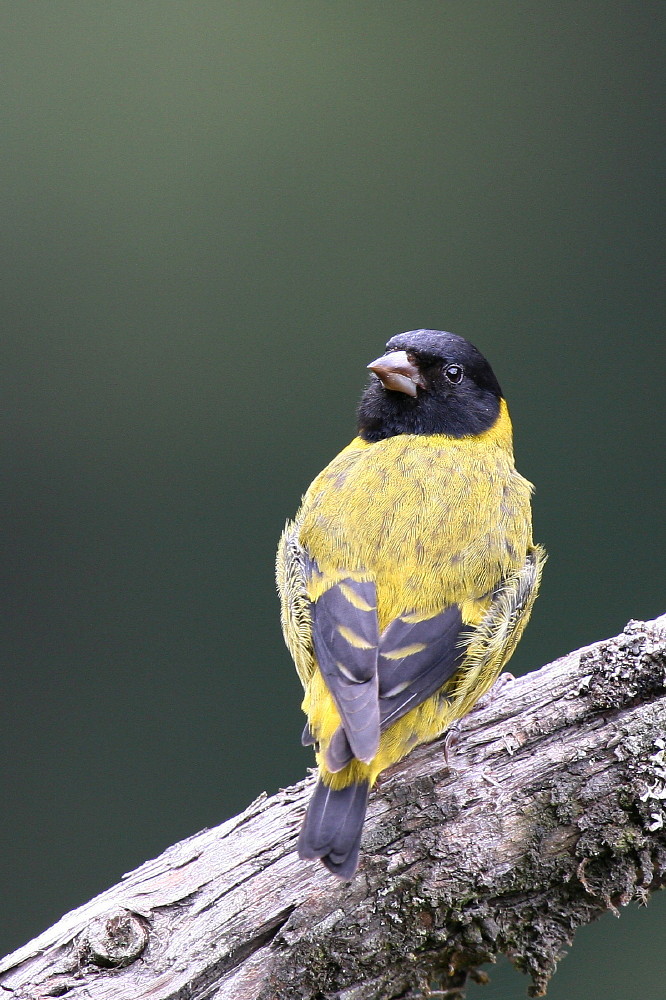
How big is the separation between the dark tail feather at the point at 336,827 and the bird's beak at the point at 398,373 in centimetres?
137

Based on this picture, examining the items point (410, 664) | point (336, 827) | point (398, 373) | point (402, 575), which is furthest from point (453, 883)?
point (398, 373)

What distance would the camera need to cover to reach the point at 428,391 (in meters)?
3.21

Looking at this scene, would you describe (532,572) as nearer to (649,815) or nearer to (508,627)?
(508,627)

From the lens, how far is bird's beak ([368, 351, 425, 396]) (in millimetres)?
3119

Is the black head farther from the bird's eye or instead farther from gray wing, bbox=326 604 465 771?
gray wing, bbox=326 604 465 771

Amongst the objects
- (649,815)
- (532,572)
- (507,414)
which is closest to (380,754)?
(649,815)

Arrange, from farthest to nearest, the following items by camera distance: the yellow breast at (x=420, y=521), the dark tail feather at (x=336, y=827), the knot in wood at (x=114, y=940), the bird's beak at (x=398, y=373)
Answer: the bird's beak at (x=398, y=373) → the yellow breast at (x=420, y=521) → the knot in wood at (x=114, y=940) → the dark tail feather at (x=336, y=827)

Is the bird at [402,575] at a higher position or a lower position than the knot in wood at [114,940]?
higher

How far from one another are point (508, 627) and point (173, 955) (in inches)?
43.2

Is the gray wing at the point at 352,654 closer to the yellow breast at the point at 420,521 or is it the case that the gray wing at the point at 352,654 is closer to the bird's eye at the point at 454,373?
the yellow breast at the point at 420,521

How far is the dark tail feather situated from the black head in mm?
1352

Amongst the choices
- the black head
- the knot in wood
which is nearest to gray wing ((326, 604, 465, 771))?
the knot in wood

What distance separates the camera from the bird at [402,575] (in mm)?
2186

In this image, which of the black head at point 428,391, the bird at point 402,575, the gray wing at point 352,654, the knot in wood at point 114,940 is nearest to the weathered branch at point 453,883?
the knot in wood at point 114,940
